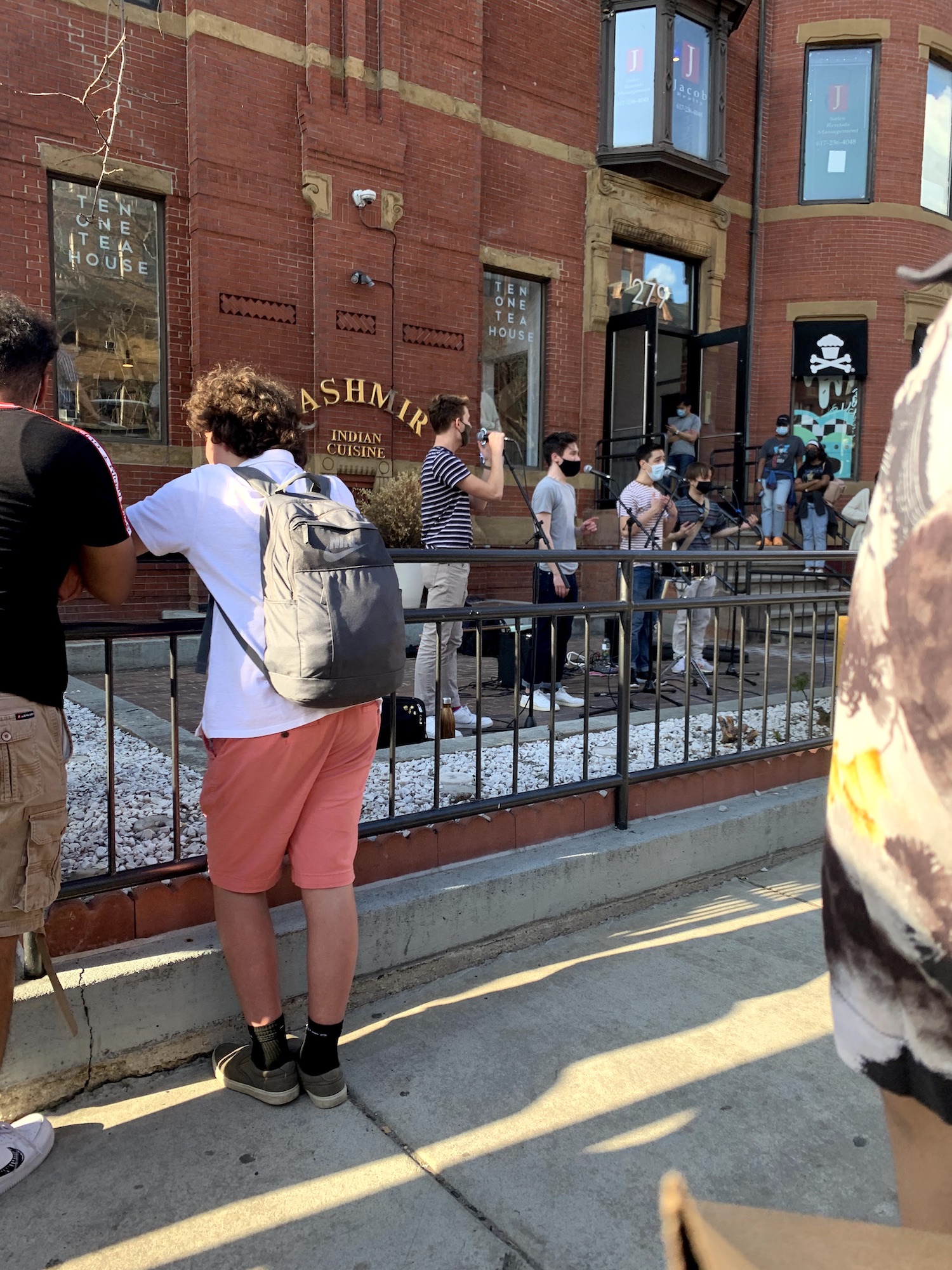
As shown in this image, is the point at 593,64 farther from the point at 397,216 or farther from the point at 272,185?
the point at 272,185

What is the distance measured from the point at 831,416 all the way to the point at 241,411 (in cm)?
1416

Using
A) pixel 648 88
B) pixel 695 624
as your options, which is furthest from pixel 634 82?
pixel 695 624

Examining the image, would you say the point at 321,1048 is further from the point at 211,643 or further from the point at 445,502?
the point at 445,502

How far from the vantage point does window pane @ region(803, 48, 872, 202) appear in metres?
14.1

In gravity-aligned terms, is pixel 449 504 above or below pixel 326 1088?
above

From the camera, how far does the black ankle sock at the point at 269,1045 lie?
2.47 meters

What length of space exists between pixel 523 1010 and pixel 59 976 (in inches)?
55.7

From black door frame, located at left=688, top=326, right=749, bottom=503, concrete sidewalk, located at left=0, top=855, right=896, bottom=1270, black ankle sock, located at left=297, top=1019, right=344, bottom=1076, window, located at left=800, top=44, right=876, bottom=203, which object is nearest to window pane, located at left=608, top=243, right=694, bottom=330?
black door frame, located at left=688, top=326, right=749, bottom=503

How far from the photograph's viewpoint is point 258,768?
2305mm

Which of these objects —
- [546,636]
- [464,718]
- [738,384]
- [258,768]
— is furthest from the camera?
[738,384]

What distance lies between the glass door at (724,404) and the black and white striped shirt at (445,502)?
29.3ft

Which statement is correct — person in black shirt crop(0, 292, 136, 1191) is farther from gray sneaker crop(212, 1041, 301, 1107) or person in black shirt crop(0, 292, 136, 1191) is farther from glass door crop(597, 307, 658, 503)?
glass door crop(597, 307, 658, 503)

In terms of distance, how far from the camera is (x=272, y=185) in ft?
30.2

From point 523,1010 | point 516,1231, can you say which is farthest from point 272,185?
point 516,1231
